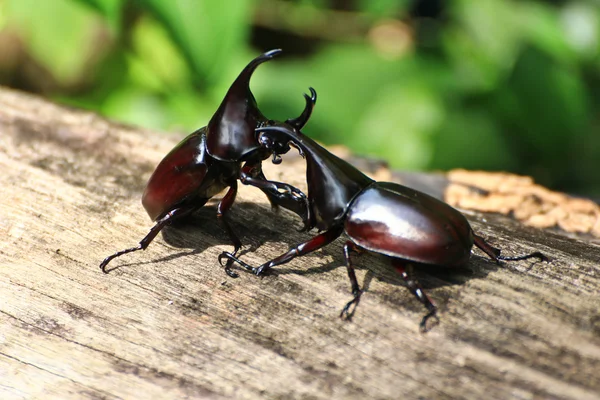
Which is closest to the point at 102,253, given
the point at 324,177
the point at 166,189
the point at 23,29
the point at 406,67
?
the point at 166,189

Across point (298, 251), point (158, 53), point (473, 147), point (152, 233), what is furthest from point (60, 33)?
point (298, 251)

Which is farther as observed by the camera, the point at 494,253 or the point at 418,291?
the point at 494,253

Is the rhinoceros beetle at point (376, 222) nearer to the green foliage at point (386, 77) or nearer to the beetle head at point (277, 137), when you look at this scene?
the beetle head at point (277, 137)

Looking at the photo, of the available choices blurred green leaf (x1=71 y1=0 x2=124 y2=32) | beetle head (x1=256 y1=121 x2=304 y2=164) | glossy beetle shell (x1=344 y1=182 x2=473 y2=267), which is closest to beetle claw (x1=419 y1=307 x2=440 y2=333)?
glossy beetle shell (x1=344 y1=182 x2=473 y2=267)

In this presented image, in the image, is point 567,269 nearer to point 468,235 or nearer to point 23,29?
point 468,235

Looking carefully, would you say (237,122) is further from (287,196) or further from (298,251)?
(298,251)

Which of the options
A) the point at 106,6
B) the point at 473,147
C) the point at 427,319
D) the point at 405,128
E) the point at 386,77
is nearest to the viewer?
the point at 427,319

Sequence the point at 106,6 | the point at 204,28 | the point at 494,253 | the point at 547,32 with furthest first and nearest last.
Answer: the point at 547,32 < the point at 204,28 < the point at 106,6 < the point at 494,253

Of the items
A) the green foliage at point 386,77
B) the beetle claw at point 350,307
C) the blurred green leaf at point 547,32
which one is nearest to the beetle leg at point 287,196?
the beetle claw at point 350,307
